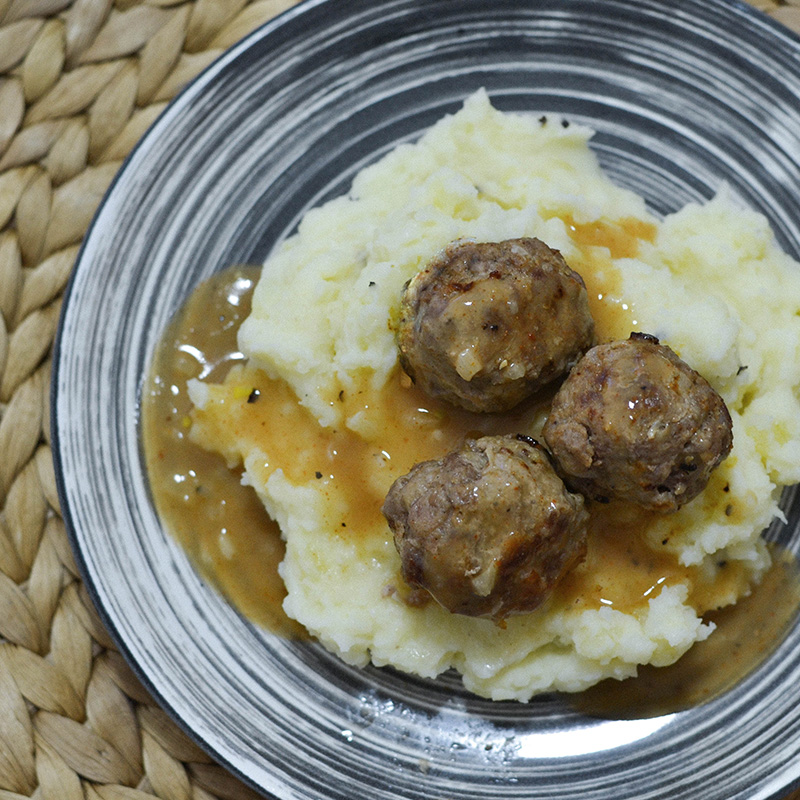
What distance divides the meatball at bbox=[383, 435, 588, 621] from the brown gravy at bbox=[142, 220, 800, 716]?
0.40 meters

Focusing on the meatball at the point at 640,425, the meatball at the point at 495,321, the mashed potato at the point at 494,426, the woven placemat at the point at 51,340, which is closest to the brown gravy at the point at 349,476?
the mashed potato at the point at 494,426

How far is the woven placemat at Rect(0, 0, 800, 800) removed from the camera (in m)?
4.54

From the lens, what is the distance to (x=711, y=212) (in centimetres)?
457

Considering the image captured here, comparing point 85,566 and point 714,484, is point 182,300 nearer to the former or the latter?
point 85,566

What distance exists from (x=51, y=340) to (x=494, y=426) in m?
2.54

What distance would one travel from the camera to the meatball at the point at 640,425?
11.6ft

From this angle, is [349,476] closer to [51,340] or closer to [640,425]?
[640,425]

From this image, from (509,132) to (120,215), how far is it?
2.11 metres

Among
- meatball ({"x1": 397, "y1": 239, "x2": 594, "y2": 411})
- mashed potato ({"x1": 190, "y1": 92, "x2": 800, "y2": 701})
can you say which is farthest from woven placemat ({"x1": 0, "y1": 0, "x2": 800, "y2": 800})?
meatball ({"x1": 397, "y1": 239, "x2": 594, "y2": 411})

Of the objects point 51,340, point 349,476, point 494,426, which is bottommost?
point 349,476

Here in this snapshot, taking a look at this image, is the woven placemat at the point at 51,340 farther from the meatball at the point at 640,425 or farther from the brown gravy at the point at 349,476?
the meatball at the point at 640,425

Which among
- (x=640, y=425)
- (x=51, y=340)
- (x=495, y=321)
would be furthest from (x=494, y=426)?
(x=51, y=340)

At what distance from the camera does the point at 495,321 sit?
360cm

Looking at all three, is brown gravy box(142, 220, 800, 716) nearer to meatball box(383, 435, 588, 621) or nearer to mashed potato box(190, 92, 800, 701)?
mashed potato box(190, 92, 800, 701)
